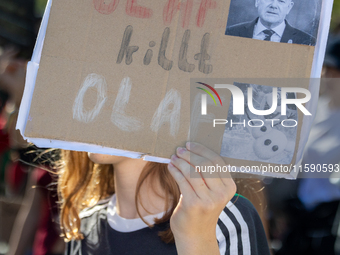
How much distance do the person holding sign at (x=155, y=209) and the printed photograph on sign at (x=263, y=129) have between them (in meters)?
0.07

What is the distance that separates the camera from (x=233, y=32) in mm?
849

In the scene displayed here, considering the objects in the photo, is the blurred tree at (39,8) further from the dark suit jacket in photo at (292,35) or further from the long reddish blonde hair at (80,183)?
the dark suit jacket in photo at (292,35)

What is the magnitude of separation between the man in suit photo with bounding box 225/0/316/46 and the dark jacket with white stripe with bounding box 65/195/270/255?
530 mm

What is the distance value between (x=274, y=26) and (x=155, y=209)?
74 cm

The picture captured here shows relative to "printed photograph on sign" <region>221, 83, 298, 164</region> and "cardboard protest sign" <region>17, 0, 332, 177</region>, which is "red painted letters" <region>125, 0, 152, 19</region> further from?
"printed photograph on sign" <region>221, 83, 298, 164</region>

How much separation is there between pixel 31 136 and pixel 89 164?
785 mm

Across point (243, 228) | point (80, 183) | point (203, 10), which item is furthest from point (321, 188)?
point (203, 10)

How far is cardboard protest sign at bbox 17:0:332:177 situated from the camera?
835 millimetres

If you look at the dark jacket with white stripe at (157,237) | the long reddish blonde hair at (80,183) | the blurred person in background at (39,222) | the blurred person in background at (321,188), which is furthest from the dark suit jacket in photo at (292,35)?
the blurred person in background at (321,188)

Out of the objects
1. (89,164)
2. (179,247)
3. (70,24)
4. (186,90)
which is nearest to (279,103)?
(186,90)

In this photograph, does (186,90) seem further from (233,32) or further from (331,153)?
(331,153)

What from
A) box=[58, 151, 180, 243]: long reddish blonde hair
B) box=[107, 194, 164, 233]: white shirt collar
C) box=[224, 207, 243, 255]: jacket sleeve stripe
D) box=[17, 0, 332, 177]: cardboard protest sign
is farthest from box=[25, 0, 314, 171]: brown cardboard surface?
box=[58, 151, 180, 243]: long reddish blonde hair

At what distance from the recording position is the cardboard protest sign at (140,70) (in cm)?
83

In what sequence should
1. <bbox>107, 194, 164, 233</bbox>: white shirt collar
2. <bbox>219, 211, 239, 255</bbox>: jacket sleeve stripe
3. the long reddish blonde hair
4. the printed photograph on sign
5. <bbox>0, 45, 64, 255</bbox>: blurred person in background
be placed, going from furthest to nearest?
<bbox>0, 45, 64, 255</bbox>: blurred person in background → the long reddish blonde hair → <bbox>107, 194, 164, 233</bbox>: white shirt collar → <bbox>219, 211, 239, 255</bbox>: jacket sleeve stripe → the printed photograph on sign
